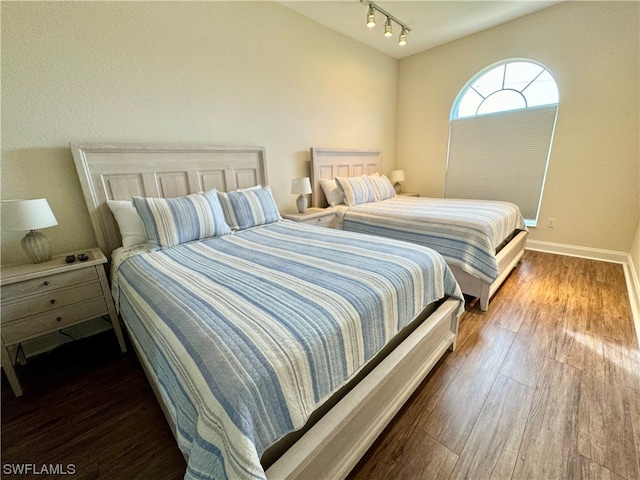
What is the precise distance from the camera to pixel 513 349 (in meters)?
1.71

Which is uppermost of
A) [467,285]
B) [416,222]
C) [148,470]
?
[416,222]

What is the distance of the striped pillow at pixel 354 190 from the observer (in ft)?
10.3

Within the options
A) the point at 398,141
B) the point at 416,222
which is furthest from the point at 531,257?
the point at 398,141

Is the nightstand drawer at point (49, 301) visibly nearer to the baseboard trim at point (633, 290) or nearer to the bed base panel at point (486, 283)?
the bed base panel at point (486, 283)

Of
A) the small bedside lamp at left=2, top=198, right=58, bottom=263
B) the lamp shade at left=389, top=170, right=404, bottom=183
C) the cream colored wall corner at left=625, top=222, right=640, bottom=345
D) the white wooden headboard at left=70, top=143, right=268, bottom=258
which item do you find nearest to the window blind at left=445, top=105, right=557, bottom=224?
the lamp shade at left=389, top=170, right=404, bottom=183

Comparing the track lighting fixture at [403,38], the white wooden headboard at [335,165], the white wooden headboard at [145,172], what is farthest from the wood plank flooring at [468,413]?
the track lighting fixture at [403,38]

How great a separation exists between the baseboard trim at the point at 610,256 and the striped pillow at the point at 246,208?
279 centimetres

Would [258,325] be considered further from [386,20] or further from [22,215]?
[386,20]

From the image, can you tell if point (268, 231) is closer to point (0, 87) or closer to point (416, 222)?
point (416, 222)

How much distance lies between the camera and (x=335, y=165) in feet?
11.3

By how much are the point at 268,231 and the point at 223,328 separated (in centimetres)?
128

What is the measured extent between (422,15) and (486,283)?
2.89 metres

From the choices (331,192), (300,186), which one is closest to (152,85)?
(300,186)

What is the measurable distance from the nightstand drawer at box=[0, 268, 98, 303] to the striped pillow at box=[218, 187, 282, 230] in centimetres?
96
